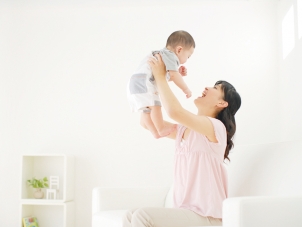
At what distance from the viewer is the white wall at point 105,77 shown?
14.8ft

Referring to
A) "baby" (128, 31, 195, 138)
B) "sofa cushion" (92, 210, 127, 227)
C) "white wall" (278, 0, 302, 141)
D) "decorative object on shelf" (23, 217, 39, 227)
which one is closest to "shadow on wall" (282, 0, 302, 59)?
"white wall" (278, 0, 302, 141)

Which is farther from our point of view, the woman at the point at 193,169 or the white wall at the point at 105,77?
the white wall at the point at 105,77

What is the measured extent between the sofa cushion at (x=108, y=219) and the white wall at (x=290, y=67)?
5.04ft

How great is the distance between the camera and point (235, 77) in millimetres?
4504

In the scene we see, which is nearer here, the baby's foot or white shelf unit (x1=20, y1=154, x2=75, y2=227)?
the baby's foot

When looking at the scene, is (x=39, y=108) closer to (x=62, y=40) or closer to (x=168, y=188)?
(x=62, y=40)

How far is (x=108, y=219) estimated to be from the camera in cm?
261

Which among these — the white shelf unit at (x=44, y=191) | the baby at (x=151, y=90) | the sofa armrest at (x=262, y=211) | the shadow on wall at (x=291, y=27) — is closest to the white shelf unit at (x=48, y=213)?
the white shelf unit at (x=44, y=191)

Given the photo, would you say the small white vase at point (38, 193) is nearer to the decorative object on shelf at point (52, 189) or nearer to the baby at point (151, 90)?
the decorative object on shelf at point (52, 189)

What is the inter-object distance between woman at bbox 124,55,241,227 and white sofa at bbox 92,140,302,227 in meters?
0.22

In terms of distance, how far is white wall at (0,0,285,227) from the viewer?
451 centimetres

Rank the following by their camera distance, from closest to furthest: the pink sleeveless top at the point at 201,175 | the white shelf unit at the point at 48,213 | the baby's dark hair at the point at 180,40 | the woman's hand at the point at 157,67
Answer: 1. the pink sleeveless top at the point at 201,175
2. the woman's hand at the point at 157,67
3. the baby's dark hair at the point at 180,40
4. the white shelf unit at the point at 48,213

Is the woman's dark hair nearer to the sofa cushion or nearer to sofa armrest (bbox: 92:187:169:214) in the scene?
the sofa cushion

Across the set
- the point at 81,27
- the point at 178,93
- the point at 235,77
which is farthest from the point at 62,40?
the point at 235,77
